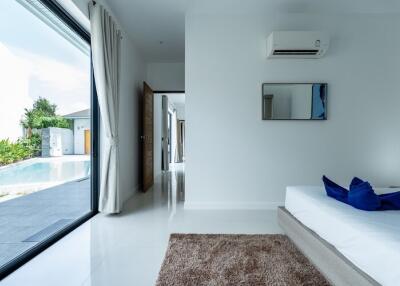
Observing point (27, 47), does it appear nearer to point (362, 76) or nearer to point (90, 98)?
point (90, 98)

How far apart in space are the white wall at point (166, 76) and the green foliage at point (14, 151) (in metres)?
3.62

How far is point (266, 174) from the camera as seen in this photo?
11.8 ft

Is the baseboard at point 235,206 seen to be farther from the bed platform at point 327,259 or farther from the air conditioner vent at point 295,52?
the air conditioner vent at point 295,52

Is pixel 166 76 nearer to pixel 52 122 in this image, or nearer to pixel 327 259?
pixel 52 122

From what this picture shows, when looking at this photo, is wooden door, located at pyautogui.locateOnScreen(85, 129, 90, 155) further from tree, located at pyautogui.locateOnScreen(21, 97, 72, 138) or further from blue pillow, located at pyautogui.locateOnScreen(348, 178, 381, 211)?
blue pillow, located at pyautogui.locateOnScreen(348, 178, 381, 211)

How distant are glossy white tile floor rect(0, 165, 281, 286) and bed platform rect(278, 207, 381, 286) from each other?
723mm

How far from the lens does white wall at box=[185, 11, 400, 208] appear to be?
3.57 metres

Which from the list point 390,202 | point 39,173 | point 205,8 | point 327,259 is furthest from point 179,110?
point 327,259

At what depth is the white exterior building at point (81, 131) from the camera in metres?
3.10

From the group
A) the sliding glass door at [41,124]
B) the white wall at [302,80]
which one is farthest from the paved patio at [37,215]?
the white wall at [302,80]

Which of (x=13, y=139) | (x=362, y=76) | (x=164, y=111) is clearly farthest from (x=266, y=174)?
(x=164, y=111)

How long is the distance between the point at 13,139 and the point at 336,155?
3818mm

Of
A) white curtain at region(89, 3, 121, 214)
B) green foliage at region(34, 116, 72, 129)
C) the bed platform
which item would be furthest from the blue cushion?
green foliage at region(34, 116, 72, 129)

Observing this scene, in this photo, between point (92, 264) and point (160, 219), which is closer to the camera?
point (92, 264)
